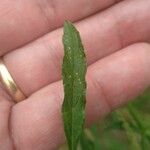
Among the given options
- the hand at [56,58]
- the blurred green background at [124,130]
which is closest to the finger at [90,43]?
the hand at [56,58]

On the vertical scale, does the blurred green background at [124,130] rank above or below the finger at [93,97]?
below

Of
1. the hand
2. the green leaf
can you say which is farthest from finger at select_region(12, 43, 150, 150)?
the green leaf

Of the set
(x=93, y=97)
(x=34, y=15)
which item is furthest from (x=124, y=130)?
(x=34, y=15)

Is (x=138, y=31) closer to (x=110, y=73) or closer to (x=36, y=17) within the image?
(x=110, y=73)

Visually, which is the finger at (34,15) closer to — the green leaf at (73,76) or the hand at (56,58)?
the hand at (56,58)

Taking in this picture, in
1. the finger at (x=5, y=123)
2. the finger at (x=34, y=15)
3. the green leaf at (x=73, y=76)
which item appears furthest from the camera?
the finger at (x=34, y=15)

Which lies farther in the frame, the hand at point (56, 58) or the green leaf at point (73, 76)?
the hand at point (56, 58)

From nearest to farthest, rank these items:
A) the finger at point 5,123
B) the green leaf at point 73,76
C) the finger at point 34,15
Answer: the green leaf at point 73,76 → the finger at point 5,123 → the finger at point 34,15
